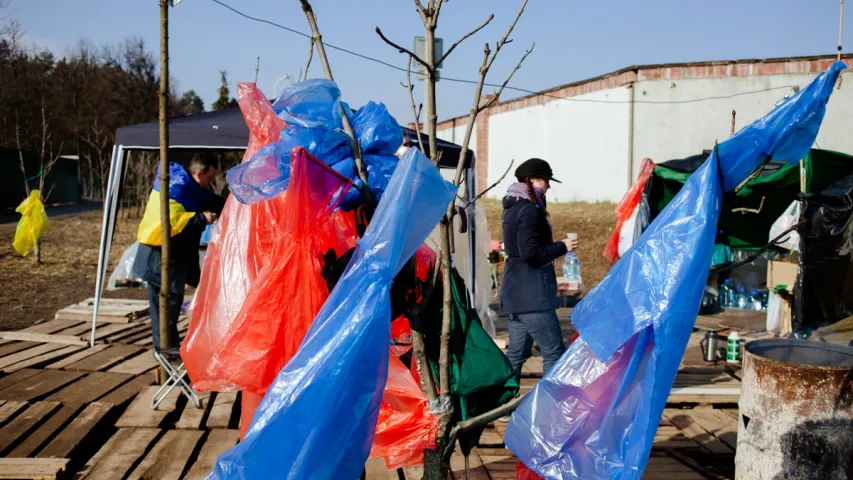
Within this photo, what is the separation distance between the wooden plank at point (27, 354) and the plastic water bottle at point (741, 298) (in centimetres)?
903

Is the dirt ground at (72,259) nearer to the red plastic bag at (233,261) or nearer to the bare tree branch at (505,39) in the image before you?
the red plastic bag at (233,261)

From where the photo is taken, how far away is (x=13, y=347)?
619cm

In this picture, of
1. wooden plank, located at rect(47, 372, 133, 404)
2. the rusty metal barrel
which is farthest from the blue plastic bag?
wooden plank, located at rect(47, 372, 133, 404)

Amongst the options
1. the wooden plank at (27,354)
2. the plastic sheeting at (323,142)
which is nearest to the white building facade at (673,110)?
the wooden plank at (27,354)

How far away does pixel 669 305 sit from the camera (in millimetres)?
2100

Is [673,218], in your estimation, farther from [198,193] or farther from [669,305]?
[198,193]

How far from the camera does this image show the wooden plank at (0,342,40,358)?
5.97m

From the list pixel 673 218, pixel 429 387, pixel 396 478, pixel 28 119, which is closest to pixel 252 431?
pixel 429 387

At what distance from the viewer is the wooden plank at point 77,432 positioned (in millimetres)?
3658

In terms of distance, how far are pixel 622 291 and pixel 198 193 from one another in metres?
3.87

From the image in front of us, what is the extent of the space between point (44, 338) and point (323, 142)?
556cm

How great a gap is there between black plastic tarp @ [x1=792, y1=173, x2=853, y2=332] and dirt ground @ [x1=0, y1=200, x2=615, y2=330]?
5.42m

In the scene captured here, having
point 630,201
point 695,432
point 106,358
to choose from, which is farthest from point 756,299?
point 106,358

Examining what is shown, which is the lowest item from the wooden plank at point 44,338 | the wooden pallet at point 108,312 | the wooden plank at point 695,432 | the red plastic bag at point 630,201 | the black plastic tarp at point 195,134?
the wooden plank at point 695,432
